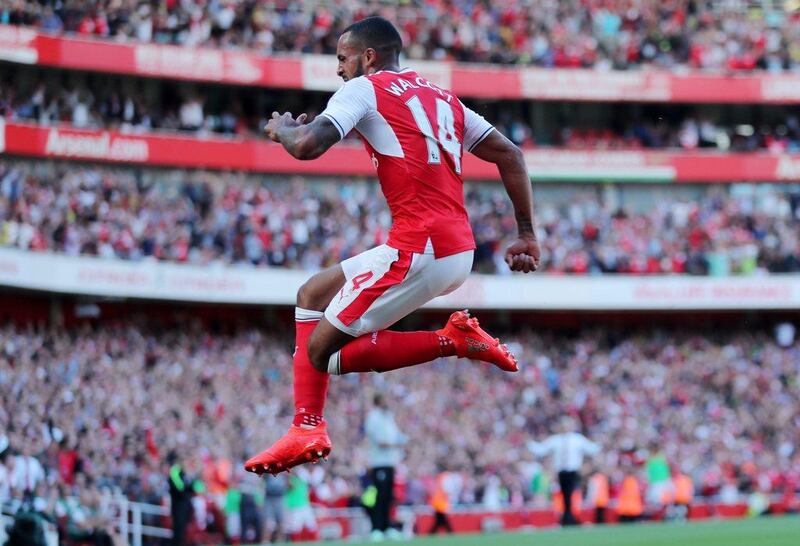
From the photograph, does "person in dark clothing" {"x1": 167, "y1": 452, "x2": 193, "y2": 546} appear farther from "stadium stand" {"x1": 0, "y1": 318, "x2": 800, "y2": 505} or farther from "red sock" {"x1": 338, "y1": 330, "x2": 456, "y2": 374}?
"red sock" {"x1": 338, "y1": 330, "x2": 456, "y2": 374}

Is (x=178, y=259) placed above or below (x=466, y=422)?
above

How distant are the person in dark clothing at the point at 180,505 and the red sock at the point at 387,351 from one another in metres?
9.38

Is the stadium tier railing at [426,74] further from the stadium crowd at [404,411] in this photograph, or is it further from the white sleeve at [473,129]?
the white sleeve at [473,129]

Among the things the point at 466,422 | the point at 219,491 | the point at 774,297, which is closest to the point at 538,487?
the point at 466,422

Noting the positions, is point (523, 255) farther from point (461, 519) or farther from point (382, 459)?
point (461, 519)

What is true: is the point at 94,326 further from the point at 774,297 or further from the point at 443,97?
the point at 443,97

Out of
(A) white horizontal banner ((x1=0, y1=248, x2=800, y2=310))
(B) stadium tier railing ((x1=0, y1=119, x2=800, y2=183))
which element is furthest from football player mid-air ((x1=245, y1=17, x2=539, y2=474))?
(B) stadium tier railing ((x1=0, y1=119, x2=800, y2=183))

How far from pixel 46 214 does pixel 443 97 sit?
63.0 ft

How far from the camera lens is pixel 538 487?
23.2 metres

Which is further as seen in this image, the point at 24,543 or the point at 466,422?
the point at 466,422

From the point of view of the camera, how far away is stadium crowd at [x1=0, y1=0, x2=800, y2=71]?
1193 inches

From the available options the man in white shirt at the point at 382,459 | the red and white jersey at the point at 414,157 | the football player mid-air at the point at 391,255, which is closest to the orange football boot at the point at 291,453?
the football player mid-air at the point at 391,255

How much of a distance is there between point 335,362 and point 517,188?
1.36 m

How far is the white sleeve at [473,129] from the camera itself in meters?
7.68
